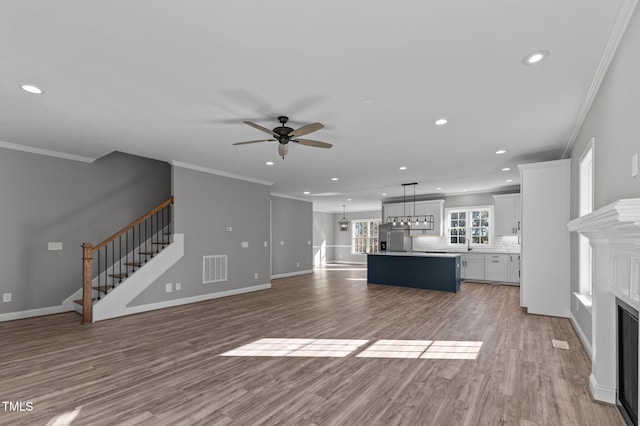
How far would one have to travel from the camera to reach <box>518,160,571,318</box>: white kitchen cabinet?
196 inches

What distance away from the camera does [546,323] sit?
4.75m

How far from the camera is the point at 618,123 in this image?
2344mm

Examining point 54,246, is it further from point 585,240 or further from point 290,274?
point 585,240

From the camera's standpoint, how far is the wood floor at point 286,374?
2.35 metres

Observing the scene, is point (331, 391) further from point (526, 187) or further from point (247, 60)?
point (526, 187)

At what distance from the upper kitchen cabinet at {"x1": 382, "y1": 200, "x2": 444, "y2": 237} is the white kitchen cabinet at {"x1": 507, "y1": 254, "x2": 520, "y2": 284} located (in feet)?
6.74

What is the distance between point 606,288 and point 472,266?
6.98 metres

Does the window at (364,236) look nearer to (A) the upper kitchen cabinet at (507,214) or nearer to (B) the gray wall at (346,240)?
(B) the gray wall at (346,240)

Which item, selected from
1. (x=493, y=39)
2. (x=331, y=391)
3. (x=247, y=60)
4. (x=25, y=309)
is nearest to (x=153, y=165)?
(x=25, y=309)

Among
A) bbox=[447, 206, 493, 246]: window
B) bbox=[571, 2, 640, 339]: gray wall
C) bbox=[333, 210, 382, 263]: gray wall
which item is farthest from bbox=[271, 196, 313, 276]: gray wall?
bbox=[571, 2, 640, 339]: gray wall

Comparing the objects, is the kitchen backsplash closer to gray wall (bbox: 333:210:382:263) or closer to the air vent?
gray wall (bbox: 333:210:382:263)

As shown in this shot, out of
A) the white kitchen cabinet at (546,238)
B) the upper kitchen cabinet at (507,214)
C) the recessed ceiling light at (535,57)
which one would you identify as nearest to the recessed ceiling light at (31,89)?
the recessed ceiling light at (535,57)

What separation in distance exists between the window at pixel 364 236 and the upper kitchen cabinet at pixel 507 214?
644 centimetres

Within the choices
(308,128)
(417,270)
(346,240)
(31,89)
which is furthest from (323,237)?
(31,89)
